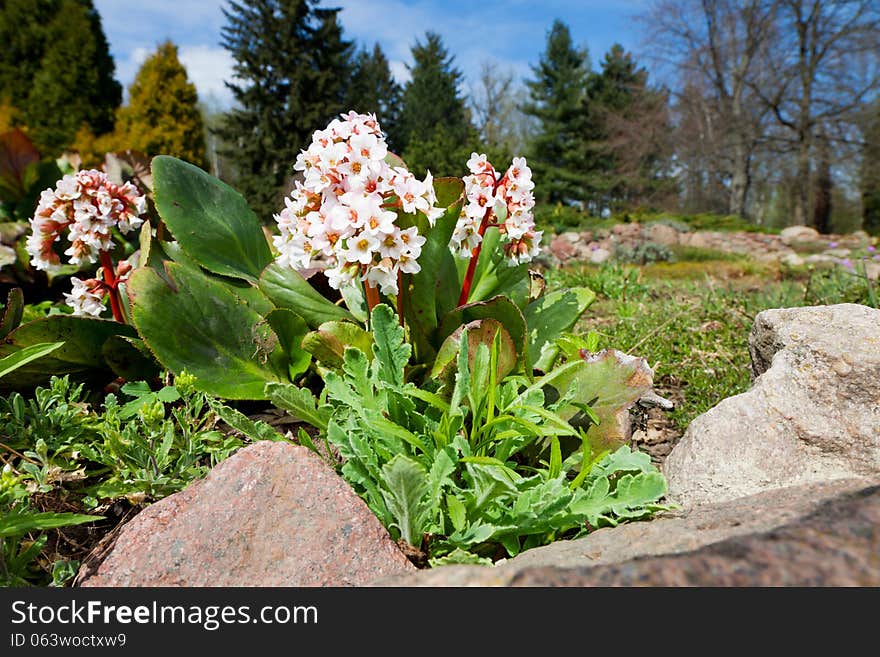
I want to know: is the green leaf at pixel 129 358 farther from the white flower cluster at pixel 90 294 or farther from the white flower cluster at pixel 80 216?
the white flower cluster at pixel 80 216

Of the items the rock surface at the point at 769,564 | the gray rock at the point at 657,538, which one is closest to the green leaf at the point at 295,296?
the gray rock at the point at 657,538

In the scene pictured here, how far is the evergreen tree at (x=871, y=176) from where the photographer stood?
68.5ft

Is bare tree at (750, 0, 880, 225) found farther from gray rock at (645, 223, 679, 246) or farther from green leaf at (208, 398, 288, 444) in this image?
green leaf at (208, 398, 288, 444)

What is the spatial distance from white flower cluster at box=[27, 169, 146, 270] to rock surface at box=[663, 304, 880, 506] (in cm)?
215

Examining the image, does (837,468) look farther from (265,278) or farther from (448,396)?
(265,278)

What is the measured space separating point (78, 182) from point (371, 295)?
1.27 metres

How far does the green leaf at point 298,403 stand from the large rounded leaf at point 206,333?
0.36 m

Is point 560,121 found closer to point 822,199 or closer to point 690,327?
A: point 822,199

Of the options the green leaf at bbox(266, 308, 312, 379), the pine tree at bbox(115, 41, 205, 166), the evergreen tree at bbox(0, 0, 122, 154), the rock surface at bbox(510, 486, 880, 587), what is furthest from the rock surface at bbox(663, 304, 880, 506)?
the evergreen tree at bbox(0, 0, 122, 154)

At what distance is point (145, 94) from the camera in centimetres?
1936

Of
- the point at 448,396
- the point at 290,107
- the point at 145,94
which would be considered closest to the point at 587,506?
the point at 448,396

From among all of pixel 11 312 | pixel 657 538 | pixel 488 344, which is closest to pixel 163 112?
pixel 11 312

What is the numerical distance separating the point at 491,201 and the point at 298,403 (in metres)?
0.85

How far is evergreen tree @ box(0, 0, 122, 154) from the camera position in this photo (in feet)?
57.9
